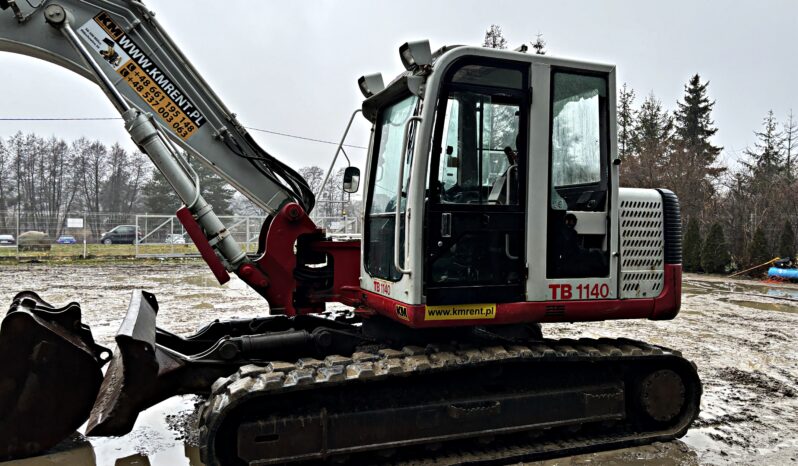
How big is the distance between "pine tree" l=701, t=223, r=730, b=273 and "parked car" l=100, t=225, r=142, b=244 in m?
25.0

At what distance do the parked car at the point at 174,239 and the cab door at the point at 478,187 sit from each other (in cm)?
2216

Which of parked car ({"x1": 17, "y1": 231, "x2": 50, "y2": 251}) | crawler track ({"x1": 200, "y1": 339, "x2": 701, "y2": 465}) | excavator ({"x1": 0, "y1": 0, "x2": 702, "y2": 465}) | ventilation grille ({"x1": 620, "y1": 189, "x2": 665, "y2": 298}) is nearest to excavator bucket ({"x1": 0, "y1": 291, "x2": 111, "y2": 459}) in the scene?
excavator ({"x1": 0, "y1": 0, "x2": 702, "y2": 465})

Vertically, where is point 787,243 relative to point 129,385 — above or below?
above

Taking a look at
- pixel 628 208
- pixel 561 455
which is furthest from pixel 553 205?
pixel 561 455

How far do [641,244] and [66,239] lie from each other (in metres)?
26.7

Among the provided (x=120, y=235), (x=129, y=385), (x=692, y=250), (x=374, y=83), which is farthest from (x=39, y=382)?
(x=120, y=235)

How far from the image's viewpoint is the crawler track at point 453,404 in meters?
3.51

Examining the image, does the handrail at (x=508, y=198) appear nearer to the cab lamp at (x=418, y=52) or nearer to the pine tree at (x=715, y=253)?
the cab lamp at (x=418, y=52)

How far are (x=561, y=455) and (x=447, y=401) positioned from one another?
980 millimetres

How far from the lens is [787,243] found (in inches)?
757

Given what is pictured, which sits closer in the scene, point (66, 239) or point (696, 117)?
point (66, 239)

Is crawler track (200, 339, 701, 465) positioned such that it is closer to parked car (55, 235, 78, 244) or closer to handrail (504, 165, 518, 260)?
handrail (504, 165, 518, 260)

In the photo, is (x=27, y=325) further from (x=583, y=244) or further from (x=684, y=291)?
(x=684, y=291)

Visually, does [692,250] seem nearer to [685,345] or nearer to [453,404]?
[685,345]
